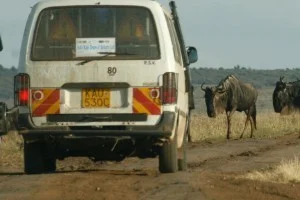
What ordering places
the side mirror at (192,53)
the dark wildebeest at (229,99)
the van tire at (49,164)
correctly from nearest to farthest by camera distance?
the van tire at (49,164) < the side mirror at (192,53) < the dark wildebeest at (229,99)

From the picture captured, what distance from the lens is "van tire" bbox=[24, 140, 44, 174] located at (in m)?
16.1

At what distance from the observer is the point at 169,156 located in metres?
15.9

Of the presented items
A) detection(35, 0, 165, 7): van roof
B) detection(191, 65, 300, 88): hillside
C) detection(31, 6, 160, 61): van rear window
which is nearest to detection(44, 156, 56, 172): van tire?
detection(31, 6, 160, 61): van rear window

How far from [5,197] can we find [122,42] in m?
3.18

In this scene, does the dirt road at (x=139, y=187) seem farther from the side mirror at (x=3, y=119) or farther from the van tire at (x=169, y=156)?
the side mirror at (x=3, y=119)

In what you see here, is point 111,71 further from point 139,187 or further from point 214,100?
point 214,100

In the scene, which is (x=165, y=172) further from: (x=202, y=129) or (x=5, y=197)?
(x=202, y=129)

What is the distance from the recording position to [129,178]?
1541 centimetres

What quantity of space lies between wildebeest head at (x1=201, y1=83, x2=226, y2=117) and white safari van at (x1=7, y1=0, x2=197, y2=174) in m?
21.9

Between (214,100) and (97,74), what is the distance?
2250 cm

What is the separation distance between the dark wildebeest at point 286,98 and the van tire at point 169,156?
27.6m

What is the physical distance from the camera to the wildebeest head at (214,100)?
37469 millimetres

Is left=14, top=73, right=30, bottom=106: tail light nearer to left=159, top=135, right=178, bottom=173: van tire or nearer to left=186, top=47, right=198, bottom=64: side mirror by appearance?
left=159, top=135, right=178, bottom=173: van tire

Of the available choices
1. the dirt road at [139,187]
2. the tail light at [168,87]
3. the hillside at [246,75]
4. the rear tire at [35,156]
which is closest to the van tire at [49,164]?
the rear tire at [35,156]
